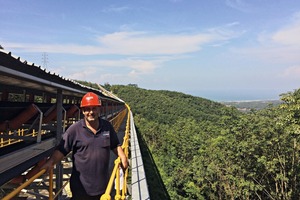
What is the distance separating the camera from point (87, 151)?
340cm

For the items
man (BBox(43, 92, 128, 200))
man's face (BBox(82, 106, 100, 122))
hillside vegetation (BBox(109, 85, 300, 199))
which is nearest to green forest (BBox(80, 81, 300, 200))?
hillside vegetation (BBox(109, 85, 300, 199))

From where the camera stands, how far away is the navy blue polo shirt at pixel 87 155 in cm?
339

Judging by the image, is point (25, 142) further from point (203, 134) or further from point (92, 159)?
point (203, 134)

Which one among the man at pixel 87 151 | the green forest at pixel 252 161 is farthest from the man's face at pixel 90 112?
the green forest at pixel 252 161

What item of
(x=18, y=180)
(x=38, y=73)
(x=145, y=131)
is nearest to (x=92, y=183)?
(x=38, y=73)

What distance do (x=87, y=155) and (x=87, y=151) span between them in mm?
47

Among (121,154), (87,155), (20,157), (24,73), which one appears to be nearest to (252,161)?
(121,154)

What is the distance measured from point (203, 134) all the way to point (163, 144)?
6.90m

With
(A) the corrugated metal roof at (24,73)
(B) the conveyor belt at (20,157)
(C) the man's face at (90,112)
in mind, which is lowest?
(B) the conveyor belt at (20,157)

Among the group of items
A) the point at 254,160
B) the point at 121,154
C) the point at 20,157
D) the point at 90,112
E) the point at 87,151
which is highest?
the point at 90,112

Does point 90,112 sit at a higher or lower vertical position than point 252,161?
higher

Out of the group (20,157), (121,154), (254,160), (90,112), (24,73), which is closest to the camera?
(90,112)

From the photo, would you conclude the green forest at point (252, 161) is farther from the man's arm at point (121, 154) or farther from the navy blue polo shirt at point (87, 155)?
the navy blue polo shirt at point (87, 155)

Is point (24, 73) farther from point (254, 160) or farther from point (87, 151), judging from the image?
point (254, 160)
